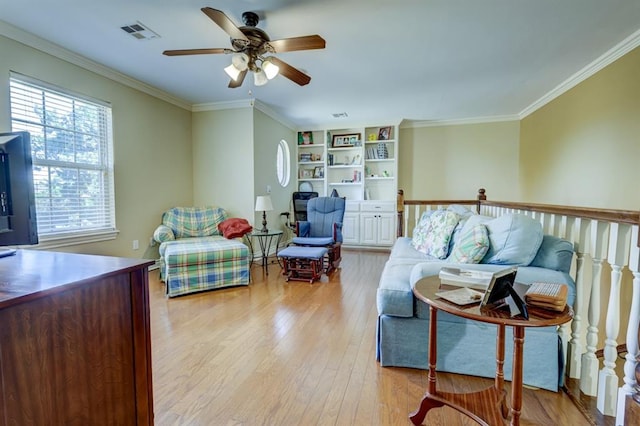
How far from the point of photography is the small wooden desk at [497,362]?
40.3 inches

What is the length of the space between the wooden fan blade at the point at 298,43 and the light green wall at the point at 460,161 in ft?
13.3

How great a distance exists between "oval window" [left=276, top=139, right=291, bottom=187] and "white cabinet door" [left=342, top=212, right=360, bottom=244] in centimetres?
138

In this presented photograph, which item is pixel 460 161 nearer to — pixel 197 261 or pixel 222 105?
pixel 222 105

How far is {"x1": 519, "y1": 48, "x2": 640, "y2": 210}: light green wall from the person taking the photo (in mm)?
2783

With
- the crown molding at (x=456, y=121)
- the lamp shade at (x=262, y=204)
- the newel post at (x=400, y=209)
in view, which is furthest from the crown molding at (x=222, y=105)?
the crown molding at (x=456, y=121)

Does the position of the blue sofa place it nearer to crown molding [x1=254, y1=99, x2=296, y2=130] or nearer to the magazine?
the magazine

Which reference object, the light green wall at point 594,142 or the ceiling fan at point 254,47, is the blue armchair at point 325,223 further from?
the light green wall at point 594,142

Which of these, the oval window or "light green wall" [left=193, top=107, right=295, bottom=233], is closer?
"light green wall" [left=193, top=107, right=295, bottom=233]

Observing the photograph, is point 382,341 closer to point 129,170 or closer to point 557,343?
point 557,343

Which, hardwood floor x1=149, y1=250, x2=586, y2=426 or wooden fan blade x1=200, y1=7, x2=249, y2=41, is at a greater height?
wooden fan blade x1=200, y1=7, x2=249, y2=41

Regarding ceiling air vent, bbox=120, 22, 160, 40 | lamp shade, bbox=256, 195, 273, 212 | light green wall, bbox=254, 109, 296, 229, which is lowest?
lamp shade, bbox=256, 195, 273, 212

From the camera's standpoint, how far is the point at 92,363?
39.4 inches

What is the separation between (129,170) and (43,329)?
3341 millimetres

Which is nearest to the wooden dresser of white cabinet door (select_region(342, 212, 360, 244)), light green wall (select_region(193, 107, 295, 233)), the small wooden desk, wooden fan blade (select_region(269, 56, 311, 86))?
the small wooden desk
